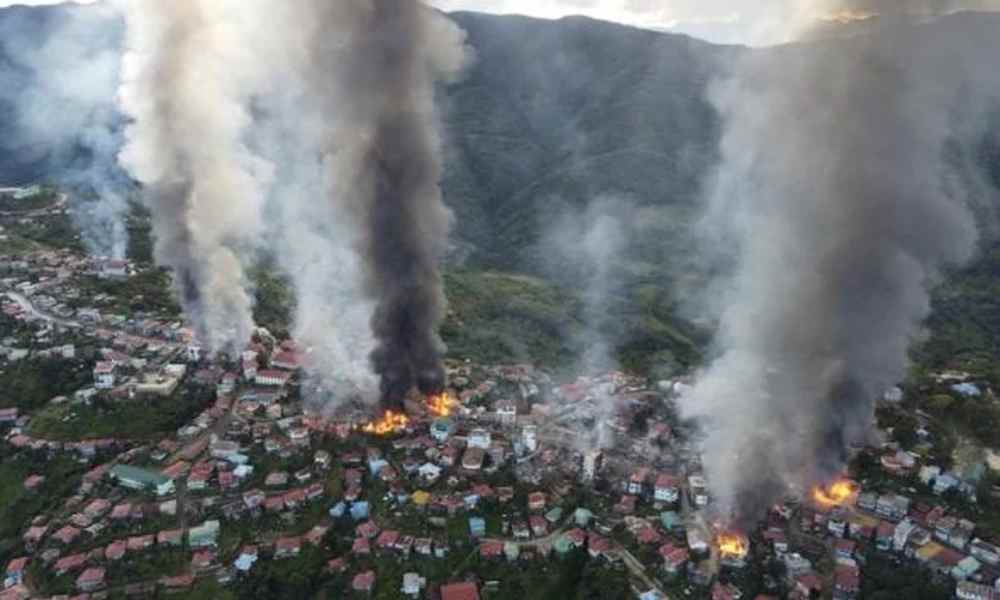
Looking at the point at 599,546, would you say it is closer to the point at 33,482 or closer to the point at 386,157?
the point at 386,157

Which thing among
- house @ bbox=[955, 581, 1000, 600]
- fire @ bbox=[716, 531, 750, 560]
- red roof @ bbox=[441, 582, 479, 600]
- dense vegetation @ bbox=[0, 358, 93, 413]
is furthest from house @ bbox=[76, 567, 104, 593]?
house @ bbox=[955, 581, 1000, 600]

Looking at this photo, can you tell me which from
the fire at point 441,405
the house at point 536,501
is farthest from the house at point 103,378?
the house at point 536,501

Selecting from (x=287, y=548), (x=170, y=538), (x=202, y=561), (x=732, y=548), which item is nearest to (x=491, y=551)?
(x=287, y=548)

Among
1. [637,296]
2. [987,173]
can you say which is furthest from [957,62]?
[637,296]

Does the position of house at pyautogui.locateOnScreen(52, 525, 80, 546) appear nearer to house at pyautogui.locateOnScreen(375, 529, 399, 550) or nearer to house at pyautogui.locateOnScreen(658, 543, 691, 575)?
house at pyautogui.locateOnScreen(375, 529, 399, 550)

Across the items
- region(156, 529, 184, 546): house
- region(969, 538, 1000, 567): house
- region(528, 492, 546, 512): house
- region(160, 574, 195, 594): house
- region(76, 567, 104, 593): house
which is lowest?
region(76, 567, 104, 593): house

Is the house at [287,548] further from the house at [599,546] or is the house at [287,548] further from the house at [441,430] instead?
the house at [599,546]

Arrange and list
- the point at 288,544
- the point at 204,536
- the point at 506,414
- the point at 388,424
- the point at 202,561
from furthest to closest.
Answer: the point at 506,414, the point at 388,424, the point at 204,536, the point at 288,544, the point at 202,561
